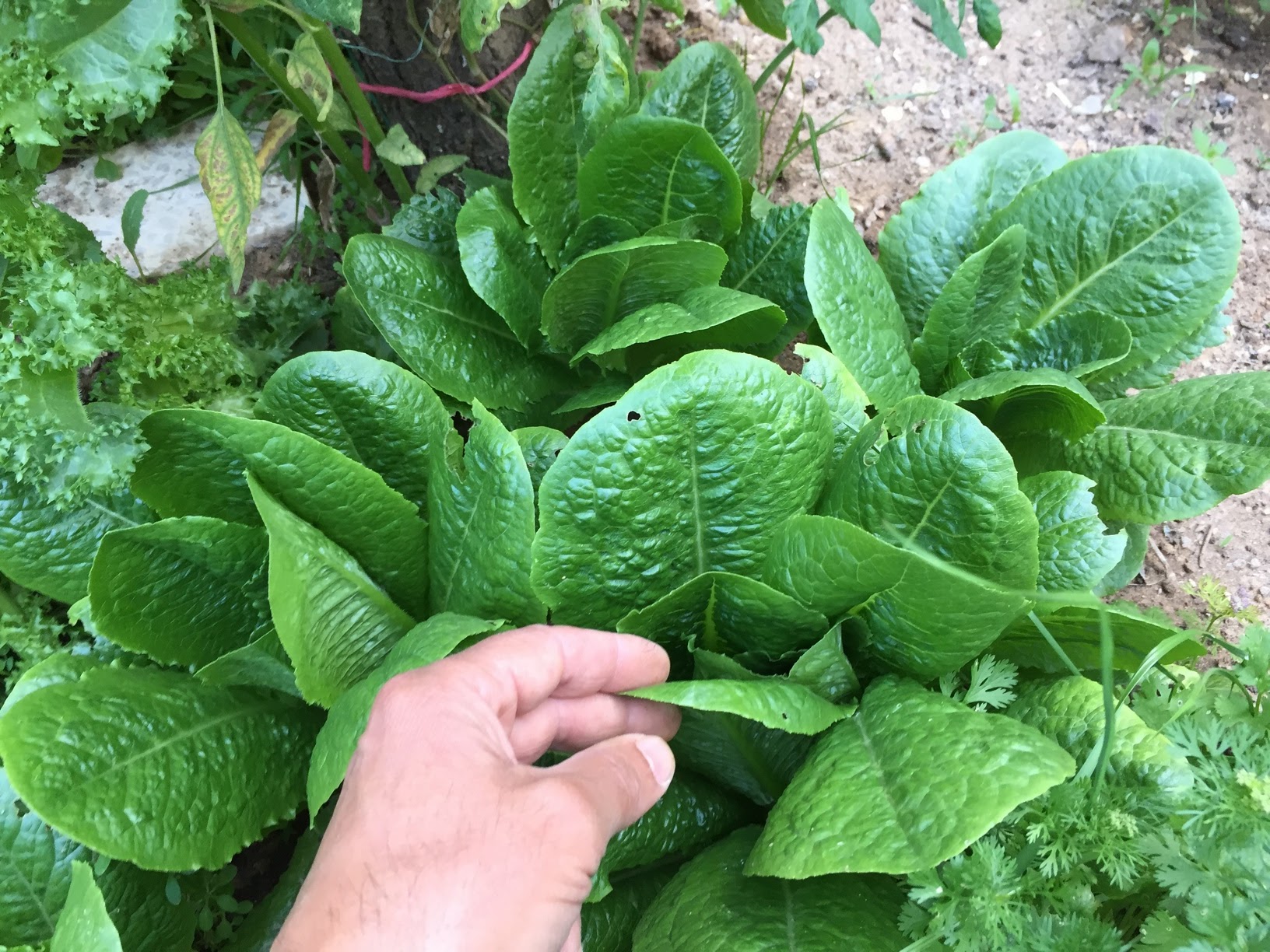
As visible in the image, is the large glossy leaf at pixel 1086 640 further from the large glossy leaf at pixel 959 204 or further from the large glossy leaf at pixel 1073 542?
the large glossy leaf at pixel 959 204

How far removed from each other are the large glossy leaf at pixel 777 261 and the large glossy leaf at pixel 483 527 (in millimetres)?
598

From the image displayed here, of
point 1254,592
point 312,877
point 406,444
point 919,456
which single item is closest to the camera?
point 312,877

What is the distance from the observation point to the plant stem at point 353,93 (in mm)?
1306

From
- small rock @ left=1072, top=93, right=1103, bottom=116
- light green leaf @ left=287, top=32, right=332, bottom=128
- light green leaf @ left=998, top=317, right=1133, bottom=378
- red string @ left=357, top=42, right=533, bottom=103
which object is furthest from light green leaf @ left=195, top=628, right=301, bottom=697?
small rock @ left=1072, top=93, right=1103, bottom=116

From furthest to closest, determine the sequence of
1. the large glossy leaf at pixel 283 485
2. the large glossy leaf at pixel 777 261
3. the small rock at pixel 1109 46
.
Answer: the small rock at pixel 1109 46 < the large glossy leaf at pixel 777 261 < the large glossy leaf at pixel 283 485

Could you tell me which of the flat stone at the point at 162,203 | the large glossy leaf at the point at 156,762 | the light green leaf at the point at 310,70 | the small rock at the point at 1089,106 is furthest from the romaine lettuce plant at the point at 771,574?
the small rock at the point at 1089,106

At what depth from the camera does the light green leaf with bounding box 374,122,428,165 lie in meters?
1.41

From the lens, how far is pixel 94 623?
106 centimetres

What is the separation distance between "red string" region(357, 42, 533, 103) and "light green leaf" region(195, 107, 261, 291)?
1.27 ft

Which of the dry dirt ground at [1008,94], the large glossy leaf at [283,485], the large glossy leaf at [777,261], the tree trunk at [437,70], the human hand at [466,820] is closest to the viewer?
the human hand at [466,820]

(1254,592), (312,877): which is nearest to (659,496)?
(312,877)

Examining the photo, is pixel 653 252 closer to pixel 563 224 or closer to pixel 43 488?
pixel 563 224

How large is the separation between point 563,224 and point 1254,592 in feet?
4.58

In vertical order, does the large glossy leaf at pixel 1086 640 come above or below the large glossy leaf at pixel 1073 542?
below
